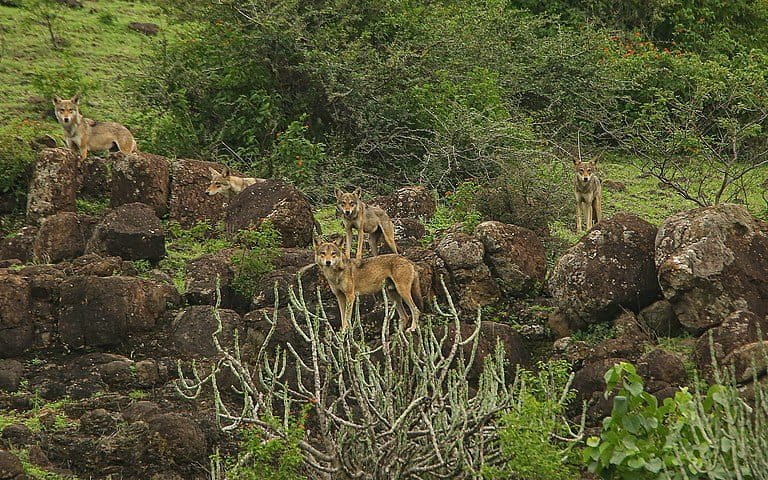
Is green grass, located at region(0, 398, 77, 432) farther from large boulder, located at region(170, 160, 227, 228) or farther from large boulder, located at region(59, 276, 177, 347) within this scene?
large boulder, located at region(170, 160, 227, 228)

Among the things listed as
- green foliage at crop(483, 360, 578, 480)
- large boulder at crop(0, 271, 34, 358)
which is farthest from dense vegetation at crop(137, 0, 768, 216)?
green foliage at crop(483, 360, 578, 480)

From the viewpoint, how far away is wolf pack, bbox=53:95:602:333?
43.1 feet

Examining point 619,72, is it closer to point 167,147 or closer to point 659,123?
point 659,123

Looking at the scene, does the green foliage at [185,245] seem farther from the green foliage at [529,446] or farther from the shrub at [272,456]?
the green foliage at [529,446]

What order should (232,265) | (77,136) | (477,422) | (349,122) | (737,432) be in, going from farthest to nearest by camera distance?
1. (349,122)
2. (77,136)
3. (232,265)
4. (477,422)
5. (737,432)

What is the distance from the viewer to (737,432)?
7102mm

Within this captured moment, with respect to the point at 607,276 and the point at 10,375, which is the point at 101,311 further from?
the point at 607,276

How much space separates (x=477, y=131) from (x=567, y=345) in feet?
27.6

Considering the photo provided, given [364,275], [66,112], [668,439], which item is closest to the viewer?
[668,439]

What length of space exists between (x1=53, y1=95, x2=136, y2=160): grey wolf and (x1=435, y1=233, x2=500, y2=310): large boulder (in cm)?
689

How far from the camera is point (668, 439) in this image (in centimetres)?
791

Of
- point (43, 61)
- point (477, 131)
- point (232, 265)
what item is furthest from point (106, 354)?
point (43, 61)

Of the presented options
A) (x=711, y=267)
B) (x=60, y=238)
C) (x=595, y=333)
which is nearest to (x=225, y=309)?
(x=60, y=238)

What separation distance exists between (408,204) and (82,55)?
11885mm
